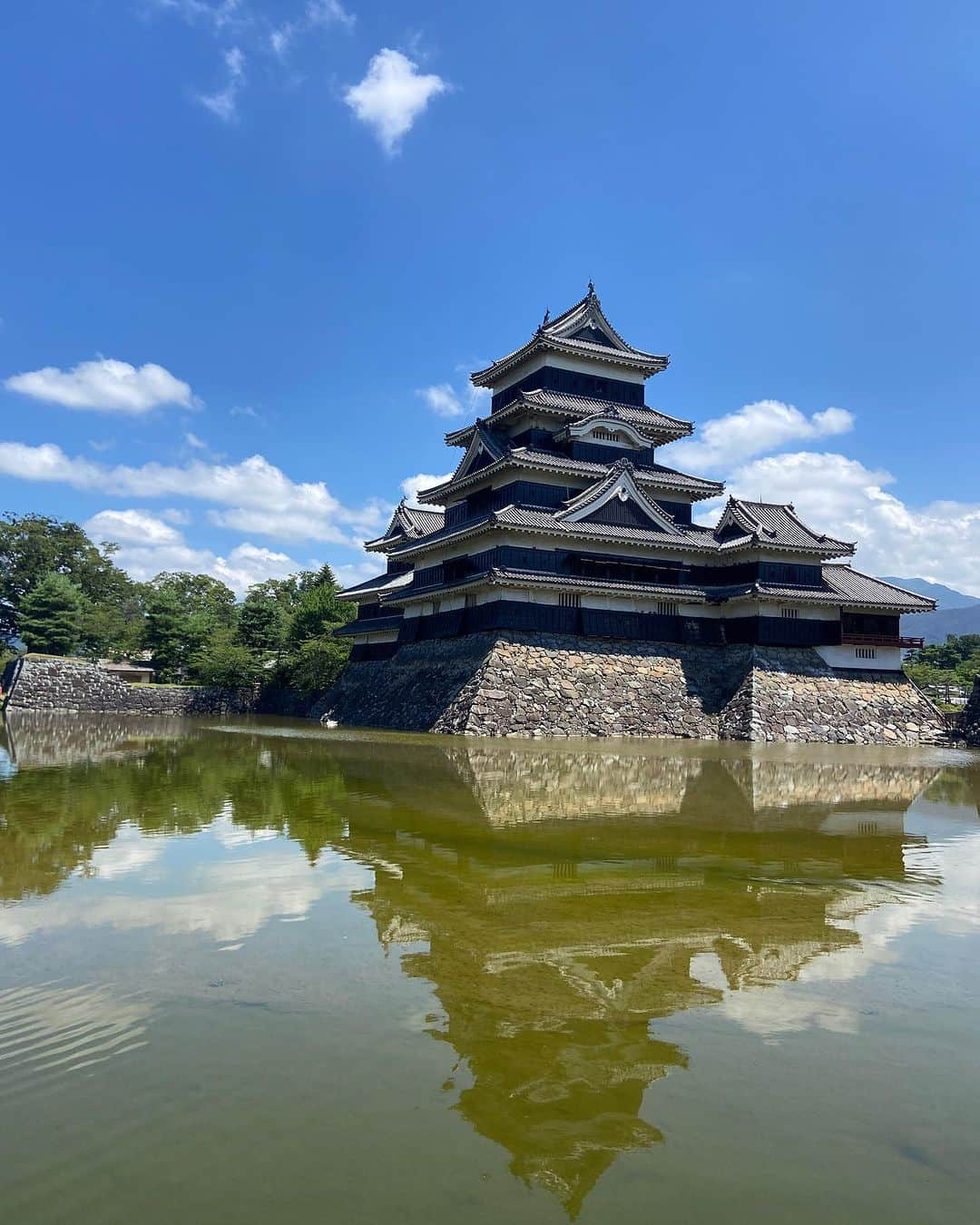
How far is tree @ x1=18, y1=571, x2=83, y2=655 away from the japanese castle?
2939cm

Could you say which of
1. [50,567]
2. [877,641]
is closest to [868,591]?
[877,641]

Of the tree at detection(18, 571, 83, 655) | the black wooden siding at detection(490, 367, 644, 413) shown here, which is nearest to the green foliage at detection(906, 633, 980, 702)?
the black wooden siding at detection(490, 367, 644, 413)

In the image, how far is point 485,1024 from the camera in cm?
420

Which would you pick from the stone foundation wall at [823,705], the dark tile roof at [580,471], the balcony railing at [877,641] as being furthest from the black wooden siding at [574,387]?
the balcony railing at [877,641]

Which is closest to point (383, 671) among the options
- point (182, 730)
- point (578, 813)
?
point (182, 730)

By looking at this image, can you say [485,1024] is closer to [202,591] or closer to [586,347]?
[586,347]

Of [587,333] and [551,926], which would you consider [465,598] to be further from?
[551,926]

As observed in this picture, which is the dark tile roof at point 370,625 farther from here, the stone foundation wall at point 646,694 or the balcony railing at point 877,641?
the balcony railing at point 877,641

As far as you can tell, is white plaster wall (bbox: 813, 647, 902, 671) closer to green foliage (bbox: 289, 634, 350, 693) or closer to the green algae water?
the green algae water

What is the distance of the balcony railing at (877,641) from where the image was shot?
33.0 meters

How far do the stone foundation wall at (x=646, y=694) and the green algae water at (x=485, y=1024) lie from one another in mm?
18395

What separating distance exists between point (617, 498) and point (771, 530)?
6585mm

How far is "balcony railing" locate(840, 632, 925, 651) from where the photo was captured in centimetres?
3297

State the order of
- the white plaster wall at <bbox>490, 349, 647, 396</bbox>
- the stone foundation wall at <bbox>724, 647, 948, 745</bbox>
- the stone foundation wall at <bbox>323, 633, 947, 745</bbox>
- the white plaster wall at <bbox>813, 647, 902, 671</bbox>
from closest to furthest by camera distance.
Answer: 1. the stone foundation wall at <bbox>323, 633, 947, 745</bbox>
2. the stone foundation wall at <bbox>724, 647, 948, 745</bbox>
3. the white plaster wall at <bbox>813, 647, 902, 671</bbox>
4. the white plaster wall at <bbox>490, 349, 647, 396</bbox>
